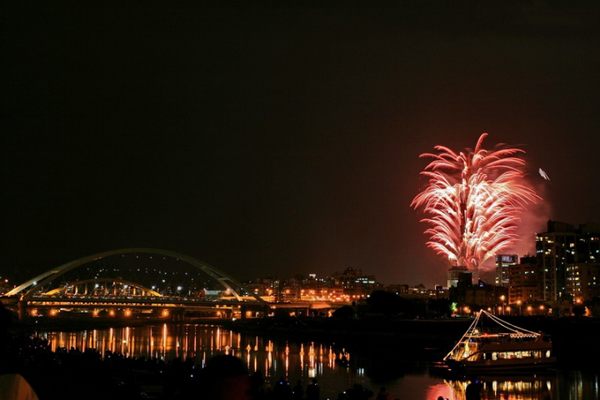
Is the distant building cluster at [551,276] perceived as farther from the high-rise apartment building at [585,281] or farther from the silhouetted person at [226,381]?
the silhouetted person at [226,381]

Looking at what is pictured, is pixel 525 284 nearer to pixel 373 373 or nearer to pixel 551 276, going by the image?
pixel 551 276

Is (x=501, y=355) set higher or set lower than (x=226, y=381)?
lower

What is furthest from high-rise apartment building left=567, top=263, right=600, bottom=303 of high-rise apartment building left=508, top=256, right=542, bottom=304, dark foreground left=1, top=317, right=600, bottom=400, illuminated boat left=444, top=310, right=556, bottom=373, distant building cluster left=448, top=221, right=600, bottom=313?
illuminated boat left=444, top=310, right=556, bottom=373

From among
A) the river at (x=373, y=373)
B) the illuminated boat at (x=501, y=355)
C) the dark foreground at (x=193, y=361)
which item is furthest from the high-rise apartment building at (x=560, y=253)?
the illuminated boat at (x=501, y=355)

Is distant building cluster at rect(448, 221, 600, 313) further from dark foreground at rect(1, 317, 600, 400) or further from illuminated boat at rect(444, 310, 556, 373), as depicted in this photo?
illuminated boat at rect(444, 310, 556, 373)

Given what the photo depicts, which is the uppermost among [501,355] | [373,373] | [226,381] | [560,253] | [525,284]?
[560,253]

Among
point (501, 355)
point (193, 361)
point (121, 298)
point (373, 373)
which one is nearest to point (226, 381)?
point (193, 361)

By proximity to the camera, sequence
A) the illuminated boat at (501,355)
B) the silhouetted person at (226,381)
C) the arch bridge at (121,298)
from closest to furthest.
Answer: the silhouetted person at (226,381)
the illuminated boat at (501,355)
the arch bridge at (121,298)

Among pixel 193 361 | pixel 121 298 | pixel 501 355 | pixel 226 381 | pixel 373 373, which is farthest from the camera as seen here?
pixel 121 298

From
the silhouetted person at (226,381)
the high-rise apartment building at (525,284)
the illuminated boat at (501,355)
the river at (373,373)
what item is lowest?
the river at (373,373)

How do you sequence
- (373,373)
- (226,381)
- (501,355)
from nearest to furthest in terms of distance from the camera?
(226,381) < (501,355) < (373,373)

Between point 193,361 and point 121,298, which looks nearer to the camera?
point 193,361
